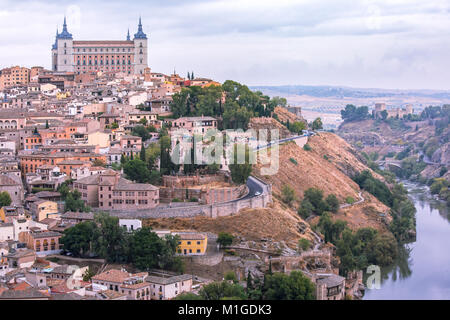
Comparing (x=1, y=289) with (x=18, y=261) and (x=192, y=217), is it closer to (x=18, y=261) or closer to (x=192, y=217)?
(x=18, y=261)

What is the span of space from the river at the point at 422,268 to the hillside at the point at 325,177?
1943mm

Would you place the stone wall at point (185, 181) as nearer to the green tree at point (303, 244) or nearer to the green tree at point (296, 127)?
the green tree at point (303, 244)

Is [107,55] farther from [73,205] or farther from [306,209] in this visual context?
[73,205]

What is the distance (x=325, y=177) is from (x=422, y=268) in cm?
828

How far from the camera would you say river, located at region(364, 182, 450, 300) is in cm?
2033

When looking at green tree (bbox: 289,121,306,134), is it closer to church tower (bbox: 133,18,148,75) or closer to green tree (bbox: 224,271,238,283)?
church tower (bbox: 133,18,148,75)

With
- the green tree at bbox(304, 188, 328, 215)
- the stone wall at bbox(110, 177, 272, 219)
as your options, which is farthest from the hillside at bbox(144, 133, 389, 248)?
the green tree at bbox(304, 188, 328, 215)

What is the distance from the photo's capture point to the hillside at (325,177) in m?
27.9

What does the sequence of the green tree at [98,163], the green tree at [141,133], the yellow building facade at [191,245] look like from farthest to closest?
the green tree at [141,133]
the green tree at [98,163]
the yellow building facade at [191,245]

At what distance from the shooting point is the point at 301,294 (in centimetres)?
1591

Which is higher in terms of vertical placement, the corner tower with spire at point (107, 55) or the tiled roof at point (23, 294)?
the corner tower with spire at point (107, 55)

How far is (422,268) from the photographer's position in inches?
931

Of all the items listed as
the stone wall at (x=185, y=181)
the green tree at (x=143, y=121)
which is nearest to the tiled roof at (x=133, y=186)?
the stone wall at (x=185, y=181)

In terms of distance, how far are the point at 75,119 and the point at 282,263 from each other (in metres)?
13.0
